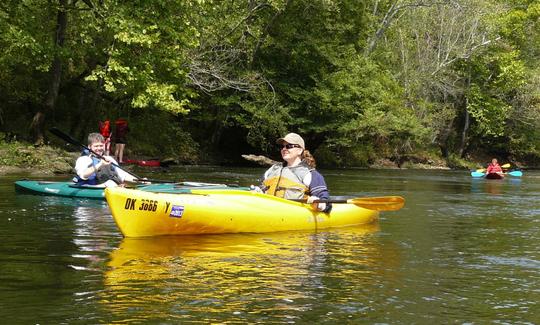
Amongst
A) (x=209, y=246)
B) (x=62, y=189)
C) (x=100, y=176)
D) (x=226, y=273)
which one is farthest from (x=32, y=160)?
(x=226, y=273)

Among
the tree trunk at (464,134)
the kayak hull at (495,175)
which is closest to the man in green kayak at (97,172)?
the kayak hull at (495,175)

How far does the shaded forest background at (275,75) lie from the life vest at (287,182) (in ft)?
27.3

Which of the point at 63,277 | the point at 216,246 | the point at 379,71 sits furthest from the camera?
the point at 379,71

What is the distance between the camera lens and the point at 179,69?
18016 mm

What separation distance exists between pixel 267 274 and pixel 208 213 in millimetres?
2146

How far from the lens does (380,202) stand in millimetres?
9266

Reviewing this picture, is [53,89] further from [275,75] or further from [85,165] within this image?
[275,75]

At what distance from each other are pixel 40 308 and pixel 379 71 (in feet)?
87.4

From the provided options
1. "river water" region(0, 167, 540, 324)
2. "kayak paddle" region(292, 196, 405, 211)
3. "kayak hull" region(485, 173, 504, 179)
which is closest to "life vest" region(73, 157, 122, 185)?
"river water" region(0, 167, 540, 324)

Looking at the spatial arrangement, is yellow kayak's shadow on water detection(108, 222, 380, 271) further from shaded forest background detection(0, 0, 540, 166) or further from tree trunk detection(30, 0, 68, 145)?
tree trunk detection(30, 0, 68, 145)

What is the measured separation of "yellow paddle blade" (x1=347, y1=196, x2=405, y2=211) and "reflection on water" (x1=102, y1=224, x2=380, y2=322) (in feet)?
3.32

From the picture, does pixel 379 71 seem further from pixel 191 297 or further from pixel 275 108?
pixel 191 297

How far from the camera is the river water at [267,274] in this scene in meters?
4.41

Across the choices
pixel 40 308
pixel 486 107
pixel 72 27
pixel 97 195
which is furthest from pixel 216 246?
pixel 486 107
